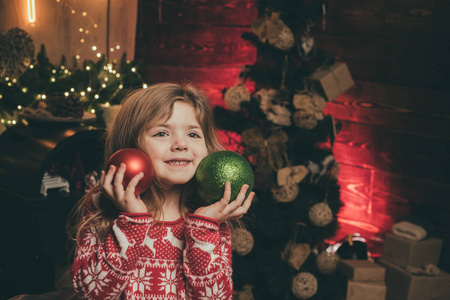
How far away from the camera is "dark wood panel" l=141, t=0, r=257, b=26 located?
13.5 ft

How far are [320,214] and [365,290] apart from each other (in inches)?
26.0

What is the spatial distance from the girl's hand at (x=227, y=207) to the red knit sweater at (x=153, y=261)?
3 centimetres

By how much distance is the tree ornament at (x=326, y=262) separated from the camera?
3.30 m

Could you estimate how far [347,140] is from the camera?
154 inches

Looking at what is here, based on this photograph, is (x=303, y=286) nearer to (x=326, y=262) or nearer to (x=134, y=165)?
(x=326, y=262)

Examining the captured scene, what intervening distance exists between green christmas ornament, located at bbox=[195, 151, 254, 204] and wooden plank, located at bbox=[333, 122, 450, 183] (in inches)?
95.6

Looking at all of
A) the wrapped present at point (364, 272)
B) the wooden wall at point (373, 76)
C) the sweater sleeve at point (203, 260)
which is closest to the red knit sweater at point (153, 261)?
the sweater sleeve at point (203, 260)

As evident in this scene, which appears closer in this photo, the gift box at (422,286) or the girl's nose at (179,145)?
the girl's nose at (179,145)

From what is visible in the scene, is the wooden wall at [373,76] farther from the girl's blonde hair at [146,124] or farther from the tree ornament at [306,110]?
the girl's blonde hair at [146,124]

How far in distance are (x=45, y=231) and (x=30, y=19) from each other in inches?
64.5

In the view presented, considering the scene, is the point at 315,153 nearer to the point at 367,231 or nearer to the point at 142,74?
the point at 367,231

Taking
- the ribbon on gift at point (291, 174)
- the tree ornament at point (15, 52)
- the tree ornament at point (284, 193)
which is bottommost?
the tree ornament at point (284, 193)

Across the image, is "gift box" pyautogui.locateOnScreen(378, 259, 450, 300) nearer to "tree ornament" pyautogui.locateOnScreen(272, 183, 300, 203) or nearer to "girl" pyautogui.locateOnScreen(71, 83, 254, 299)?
"tree ornament" pyautogui.locateOnScreen(272, 183, 300, 203)

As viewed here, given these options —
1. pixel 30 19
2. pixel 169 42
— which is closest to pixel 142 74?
pixel 169 42
